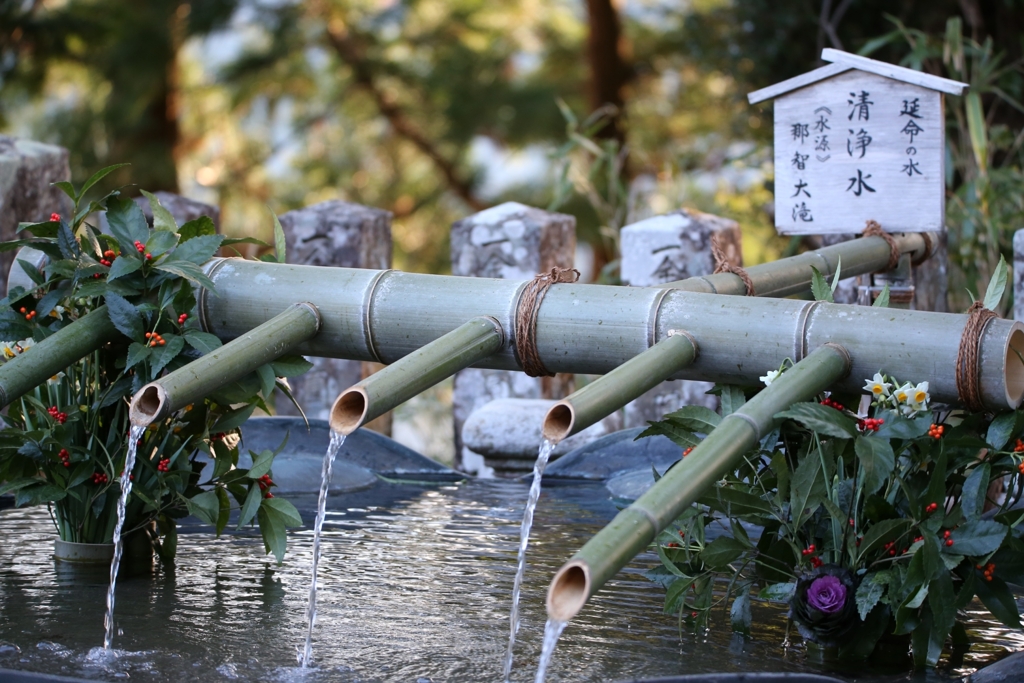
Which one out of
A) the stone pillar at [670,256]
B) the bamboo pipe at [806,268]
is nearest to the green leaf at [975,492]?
the bamboo pipe at [806,268]

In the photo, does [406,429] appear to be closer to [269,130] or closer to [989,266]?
[269,130]

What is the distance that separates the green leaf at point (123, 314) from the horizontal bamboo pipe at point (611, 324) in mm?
193

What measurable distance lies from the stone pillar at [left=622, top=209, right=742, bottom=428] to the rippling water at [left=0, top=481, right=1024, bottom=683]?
1188 mm

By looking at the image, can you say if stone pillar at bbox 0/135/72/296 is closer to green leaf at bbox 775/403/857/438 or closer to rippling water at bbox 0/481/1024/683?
rippling water at bbox 0/481/1024/683

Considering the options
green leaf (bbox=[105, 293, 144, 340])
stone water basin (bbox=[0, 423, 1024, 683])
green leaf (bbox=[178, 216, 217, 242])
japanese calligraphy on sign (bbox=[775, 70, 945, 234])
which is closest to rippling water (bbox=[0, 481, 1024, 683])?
stone water basin (bbox=[0, 423, 1024, 683])

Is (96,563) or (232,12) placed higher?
(232,12)

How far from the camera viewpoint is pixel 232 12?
9.12 meters

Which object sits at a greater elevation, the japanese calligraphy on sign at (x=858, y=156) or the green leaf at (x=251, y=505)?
the japanese calligraphy on sign at (x=858, y=156)

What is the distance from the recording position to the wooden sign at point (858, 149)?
11.7 feet

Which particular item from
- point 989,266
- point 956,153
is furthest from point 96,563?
point 956,153

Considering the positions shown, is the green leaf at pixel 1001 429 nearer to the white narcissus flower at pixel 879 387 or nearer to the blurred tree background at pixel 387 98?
the white narcissus flower at pixel 879 387

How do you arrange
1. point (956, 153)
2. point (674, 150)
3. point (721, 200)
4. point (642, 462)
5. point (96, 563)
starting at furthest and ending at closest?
1. point (674, 150)
2. point (721, 200)
3. point (956, 153)
4. point (642, 462)
5. point (96, 563)

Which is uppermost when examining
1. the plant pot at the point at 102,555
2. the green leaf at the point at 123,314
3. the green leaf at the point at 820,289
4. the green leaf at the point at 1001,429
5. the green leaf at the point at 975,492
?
the green leaf at the point at 820,289

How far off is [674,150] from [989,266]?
210 inches
